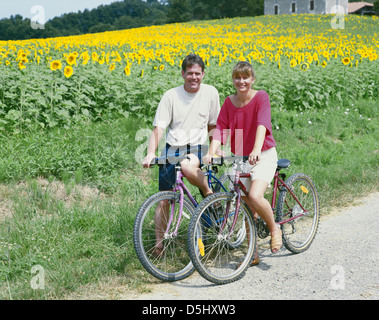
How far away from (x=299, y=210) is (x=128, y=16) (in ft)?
216

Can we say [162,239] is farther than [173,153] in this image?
No

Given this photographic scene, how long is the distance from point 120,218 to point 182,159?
1.00 meters

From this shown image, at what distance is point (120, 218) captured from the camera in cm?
465

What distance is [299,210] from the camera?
15.4ft

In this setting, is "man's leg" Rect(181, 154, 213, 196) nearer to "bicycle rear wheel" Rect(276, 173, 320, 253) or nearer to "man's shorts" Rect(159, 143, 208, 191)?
"man's shorts" Rect(159, 143, 208, 191)

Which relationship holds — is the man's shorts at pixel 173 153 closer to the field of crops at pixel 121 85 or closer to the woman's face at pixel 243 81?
the woman's face at pixel 243 81

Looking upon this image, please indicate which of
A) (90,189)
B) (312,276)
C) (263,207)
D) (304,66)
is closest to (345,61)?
(304,66)

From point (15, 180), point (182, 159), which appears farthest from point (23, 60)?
point (182, 159)

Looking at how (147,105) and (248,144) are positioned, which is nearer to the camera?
(248,144)

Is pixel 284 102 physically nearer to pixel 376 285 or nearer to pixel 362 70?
pixel 362 70

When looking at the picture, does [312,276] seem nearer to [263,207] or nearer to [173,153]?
[263,207]

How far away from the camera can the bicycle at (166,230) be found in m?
3.80

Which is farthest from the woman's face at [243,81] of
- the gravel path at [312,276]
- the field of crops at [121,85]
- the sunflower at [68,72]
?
the sunflower at [68,72]

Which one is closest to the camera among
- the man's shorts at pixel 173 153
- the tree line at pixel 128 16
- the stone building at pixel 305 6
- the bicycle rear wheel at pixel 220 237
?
the bicycle rear wheel at pixel 220 237
